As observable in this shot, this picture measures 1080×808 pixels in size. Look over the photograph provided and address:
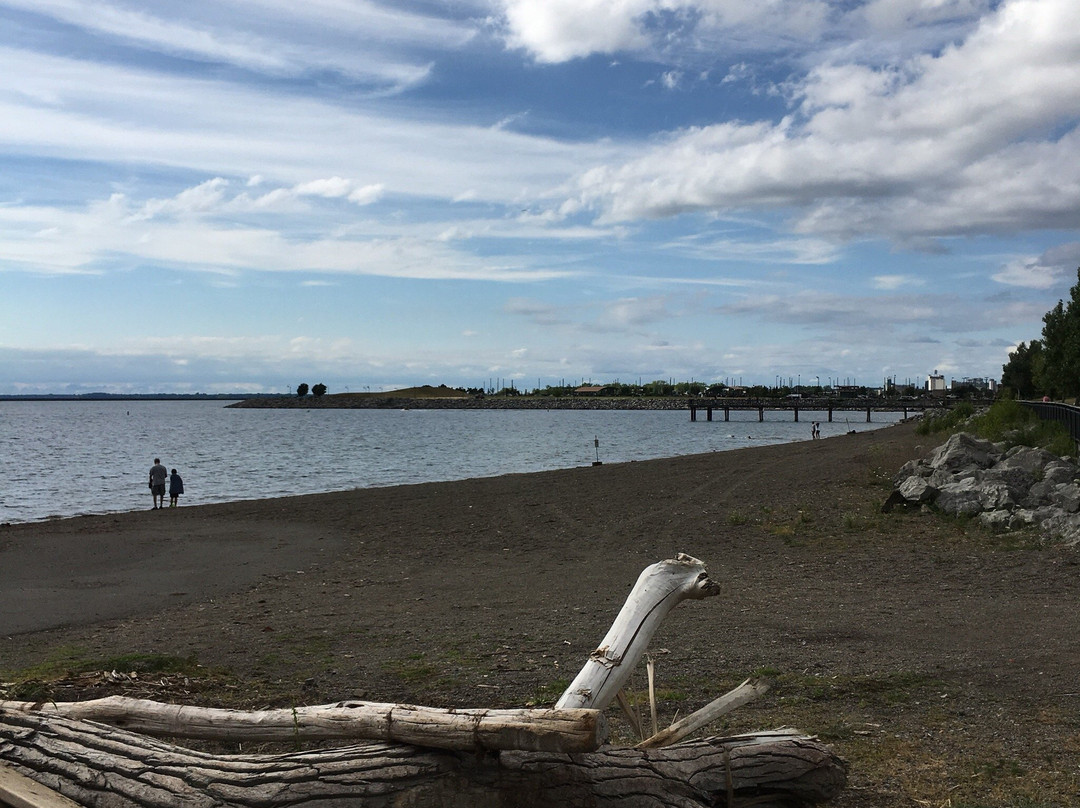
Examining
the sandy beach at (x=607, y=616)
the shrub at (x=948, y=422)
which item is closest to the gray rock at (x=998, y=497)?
the sandy beach at (x=607, y=616)

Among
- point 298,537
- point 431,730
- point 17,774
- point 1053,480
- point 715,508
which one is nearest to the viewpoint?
point 431,730

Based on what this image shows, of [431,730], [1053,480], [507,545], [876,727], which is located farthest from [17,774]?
[1053,480]

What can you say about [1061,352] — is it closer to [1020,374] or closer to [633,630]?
[1020,374]

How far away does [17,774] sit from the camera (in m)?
4.69

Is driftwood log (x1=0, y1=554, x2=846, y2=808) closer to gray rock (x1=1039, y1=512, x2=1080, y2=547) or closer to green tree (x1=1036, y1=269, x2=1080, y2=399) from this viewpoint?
gray rock (x1=1039, y1=512, x2=1080, y2=547)

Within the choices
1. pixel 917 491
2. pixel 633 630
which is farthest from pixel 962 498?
pixel 633 630

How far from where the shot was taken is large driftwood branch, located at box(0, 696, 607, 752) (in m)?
4.09

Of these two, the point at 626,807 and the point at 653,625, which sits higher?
the point at 653,625

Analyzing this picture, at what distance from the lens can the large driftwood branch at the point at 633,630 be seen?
4.79 metres

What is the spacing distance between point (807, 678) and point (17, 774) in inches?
235

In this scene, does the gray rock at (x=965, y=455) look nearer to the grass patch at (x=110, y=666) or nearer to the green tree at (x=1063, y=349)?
the grass patch at (x=110, y=666)

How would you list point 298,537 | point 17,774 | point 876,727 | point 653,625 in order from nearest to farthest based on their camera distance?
1. point 17,774
2. point 653,625
3. point 876,727
4. point 298,537

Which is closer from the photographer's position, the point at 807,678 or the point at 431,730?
the point at 431,730

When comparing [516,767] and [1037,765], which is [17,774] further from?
[1037,765]
